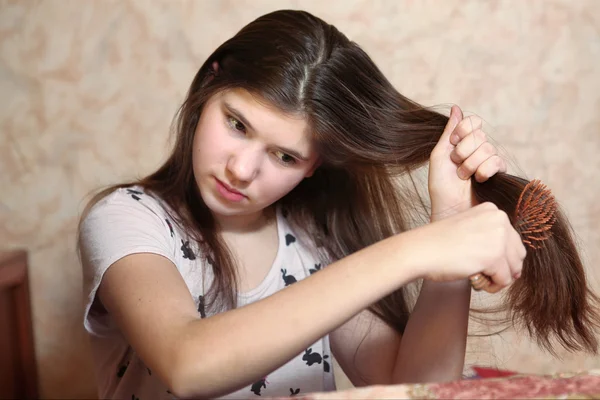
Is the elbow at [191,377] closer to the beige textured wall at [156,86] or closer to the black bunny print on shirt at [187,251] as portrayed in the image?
the black bunny print on shirt at [187,251]

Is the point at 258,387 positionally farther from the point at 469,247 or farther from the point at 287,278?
the point at 469,247

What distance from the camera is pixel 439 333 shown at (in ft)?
3.44

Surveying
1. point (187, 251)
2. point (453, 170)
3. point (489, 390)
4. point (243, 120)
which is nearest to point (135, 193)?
point (187, 251)

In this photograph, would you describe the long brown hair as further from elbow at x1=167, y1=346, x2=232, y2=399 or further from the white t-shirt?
elbow at x1=167, y1=346, x2=232, y2=399

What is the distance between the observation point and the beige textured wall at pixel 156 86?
4.72ft

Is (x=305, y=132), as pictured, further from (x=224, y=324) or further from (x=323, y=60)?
(x=224, y=324)

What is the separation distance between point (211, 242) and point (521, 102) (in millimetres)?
804

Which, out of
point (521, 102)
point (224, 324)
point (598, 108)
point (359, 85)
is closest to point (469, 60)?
point (521, 102)

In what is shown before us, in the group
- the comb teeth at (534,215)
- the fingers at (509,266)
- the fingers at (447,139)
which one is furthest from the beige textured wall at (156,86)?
the fingers at (509,266)

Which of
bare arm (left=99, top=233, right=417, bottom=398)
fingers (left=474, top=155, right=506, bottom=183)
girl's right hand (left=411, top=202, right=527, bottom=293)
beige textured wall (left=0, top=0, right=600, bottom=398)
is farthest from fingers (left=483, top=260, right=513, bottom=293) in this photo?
beige textured wall (left=0, top=0, right=600, bottom=398)

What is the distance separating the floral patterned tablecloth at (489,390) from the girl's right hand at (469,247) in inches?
5.3

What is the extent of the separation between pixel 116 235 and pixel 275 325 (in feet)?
1.01

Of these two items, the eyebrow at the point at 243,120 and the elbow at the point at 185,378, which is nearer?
the elbow at the point at 185,378

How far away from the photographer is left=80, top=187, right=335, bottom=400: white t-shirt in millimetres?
935
